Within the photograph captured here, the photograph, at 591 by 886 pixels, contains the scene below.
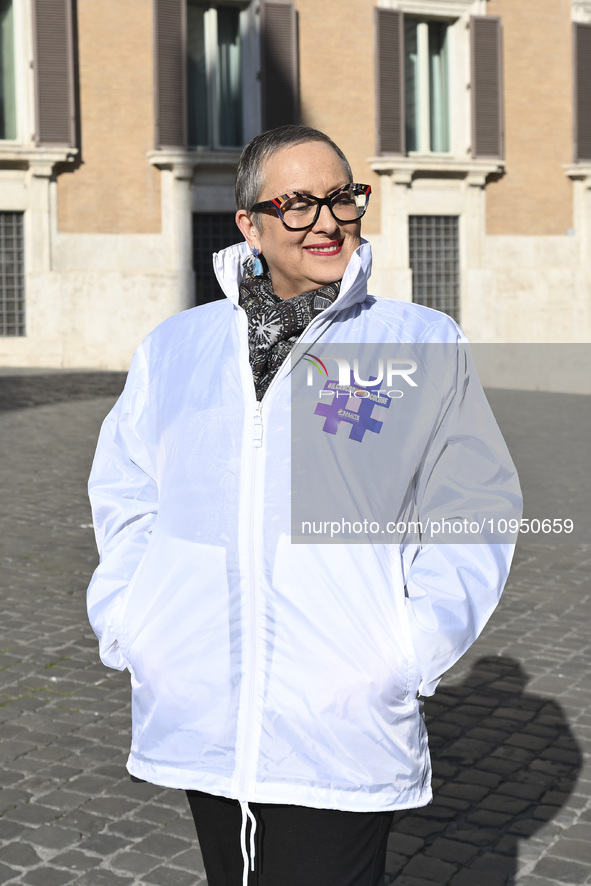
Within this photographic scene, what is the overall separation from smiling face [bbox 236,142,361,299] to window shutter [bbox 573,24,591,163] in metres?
24.6

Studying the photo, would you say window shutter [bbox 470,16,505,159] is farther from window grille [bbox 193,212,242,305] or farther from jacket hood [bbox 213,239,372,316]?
jacket hood [bbox 213,239,372,316]

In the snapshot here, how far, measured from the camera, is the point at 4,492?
931cm

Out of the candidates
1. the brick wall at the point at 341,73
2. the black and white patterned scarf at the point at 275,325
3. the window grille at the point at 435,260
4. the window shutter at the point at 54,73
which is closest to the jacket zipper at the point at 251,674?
the black and white patterned scarf at the point at 275,325

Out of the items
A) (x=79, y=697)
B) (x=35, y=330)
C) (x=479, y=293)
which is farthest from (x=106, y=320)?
(x=79, y=697)

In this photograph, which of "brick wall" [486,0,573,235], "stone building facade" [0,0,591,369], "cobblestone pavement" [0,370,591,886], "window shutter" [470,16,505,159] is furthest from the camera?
"brick wall" [486,0,573,235]

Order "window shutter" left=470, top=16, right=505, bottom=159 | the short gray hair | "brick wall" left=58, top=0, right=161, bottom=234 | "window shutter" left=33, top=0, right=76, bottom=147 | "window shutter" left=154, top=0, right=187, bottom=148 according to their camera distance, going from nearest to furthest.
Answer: the short gray hair → "window shutter" left=33, top=0, right=76, bottom=147 → "brick wall" left=58, top=0, right=161, bottom=234 → "window shutter" left=154, top=0, right=187, bottom=148 → "window shutter" left=470, top=16, right=505, bottom=159

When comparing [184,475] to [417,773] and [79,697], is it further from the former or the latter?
[79,697]

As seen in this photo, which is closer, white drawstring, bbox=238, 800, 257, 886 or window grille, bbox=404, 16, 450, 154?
white drawstring, bbox=238, 800, 257, 886

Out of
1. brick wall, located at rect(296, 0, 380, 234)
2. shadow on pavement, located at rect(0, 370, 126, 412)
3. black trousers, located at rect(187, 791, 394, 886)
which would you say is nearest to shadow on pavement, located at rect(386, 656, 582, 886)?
black trousers, located at rect(187, 791, 394, 886)

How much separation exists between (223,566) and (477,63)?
2394 cm

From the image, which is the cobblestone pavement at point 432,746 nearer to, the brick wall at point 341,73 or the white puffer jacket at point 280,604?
the white puffer jacket at point 280,604

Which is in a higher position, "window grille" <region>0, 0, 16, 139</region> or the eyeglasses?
"window grille" <region>0, 0, 16, 139</region>

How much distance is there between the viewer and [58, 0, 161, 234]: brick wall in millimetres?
21281

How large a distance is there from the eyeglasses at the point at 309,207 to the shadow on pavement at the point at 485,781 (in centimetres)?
200
